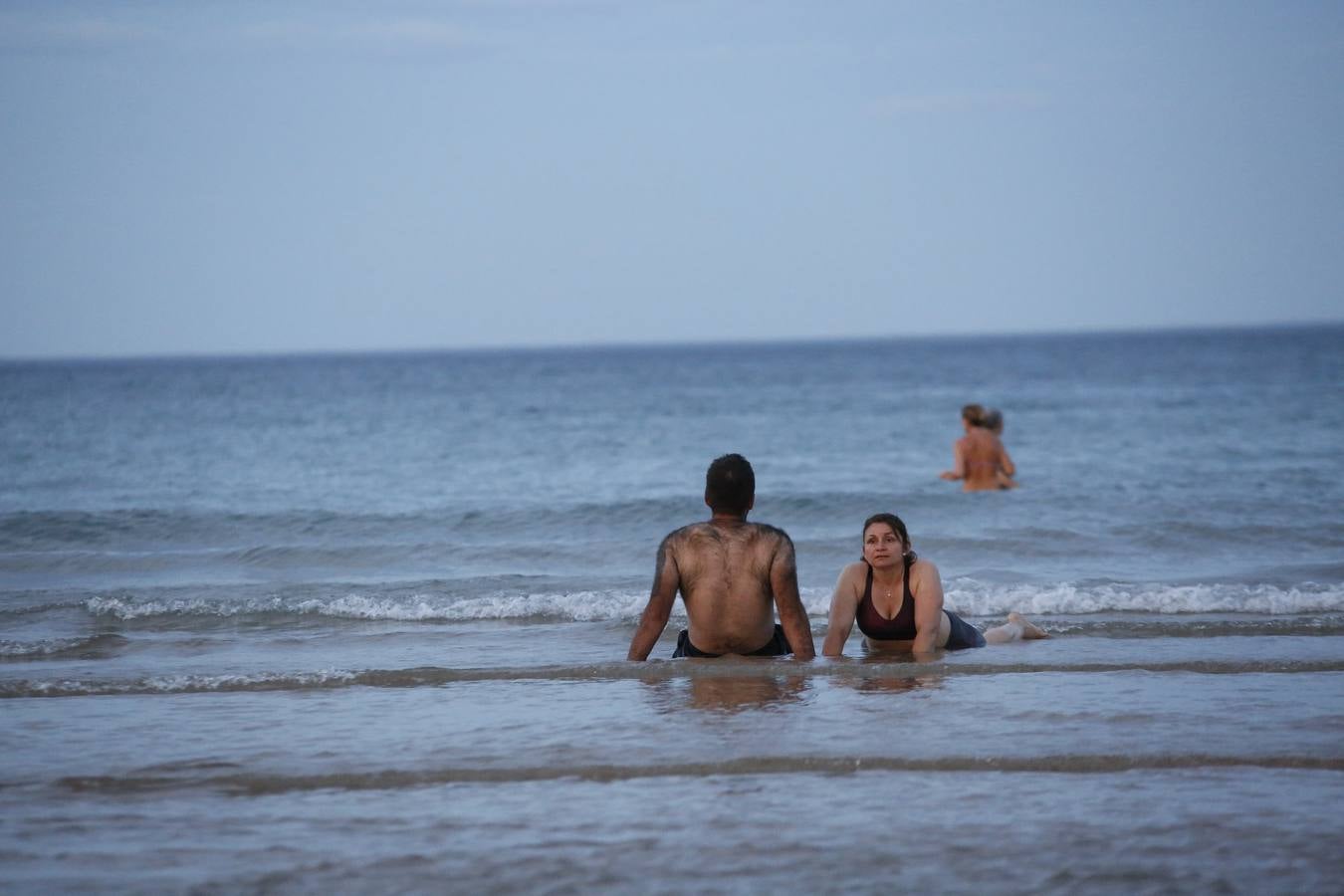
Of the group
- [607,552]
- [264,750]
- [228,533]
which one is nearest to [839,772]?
[264,750]

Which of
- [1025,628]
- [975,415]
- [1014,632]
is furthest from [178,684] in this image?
[975,415]

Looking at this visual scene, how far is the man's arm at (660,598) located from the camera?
7.15 metres

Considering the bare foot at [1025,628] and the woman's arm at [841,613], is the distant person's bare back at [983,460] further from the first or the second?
the woman's arm at [841,613]

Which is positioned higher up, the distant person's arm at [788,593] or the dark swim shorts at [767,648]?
the distant person's arm at [788,593]

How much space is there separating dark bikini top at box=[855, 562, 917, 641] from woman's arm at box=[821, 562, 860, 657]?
7 centimetres

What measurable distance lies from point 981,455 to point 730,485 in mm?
10444

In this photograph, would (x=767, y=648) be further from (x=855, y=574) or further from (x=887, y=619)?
(x=887, y=619)

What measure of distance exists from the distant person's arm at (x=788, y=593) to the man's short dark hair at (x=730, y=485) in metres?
0.30

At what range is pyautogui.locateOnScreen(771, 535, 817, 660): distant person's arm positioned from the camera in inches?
277

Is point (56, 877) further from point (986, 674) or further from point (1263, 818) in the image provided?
point (986, 674)

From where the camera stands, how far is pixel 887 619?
780 centimetres

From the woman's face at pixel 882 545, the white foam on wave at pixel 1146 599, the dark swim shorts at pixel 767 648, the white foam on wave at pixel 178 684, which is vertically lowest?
the white foam on wave at pixel 1146 599

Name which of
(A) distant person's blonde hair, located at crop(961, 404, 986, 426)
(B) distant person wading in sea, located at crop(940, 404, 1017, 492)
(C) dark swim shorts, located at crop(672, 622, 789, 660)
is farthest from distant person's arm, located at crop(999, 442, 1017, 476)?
(C) dark swim shorts, located at crop(672, 622, 789, 660)

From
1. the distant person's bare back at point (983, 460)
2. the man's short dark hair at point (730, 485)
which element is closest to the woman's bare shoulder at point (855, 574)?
the man's short dark hair at point (730, 485)
